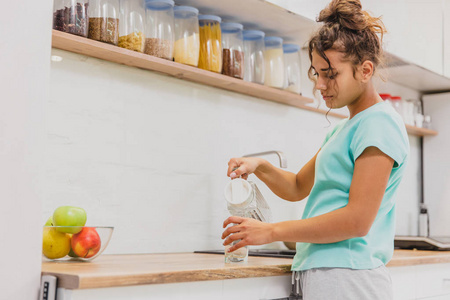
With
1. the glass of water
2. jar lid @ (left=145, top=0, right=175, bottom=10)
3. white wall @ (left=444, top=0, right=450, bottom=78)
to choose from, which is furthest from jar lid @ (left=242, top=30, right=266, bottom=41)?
white wall @ (left=444, top=0, right=450, bottom=78)

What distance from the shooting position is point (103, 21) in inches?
62.4

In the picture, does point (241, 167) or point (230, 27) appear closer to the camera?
point (241, 167)

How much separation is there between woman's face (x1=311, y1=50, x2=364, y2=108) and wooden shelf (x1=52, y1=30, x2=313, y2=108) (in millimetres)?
584

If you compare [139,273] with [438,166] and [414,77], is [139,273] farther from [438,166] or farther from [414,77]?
[438,166]

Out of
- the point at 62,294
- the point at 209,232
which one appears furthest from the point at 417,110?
the point at 62,294

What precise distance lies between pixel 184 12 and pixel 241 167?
0.59 m

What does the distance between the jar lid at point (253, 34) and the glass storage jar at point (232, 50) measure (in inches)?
1.7

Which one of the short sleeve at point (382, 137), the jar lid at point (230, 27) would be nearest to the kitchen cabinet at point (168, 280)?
the short sleeve at point (382, 137)

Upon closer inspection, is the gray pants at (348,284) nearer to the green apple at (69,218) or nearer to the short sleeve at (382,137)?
the short sleeve at (382,137)

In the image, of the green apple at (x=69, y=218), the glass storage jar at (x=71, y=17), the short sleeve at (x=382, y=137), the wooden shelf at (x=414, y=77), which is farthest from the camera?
the wooden shelf at (x=414, y=77)

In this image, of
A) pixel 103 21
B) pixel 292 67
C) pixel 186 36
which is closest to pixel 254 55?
pixel 292 67

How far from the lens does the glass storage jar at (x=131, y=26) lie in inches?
65.1

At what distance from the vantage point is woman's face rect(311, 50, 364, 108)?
123 cm

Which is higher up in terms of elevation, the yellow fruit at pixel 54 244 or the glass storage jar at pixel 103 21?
the glass storage jar at pixel 103 21
